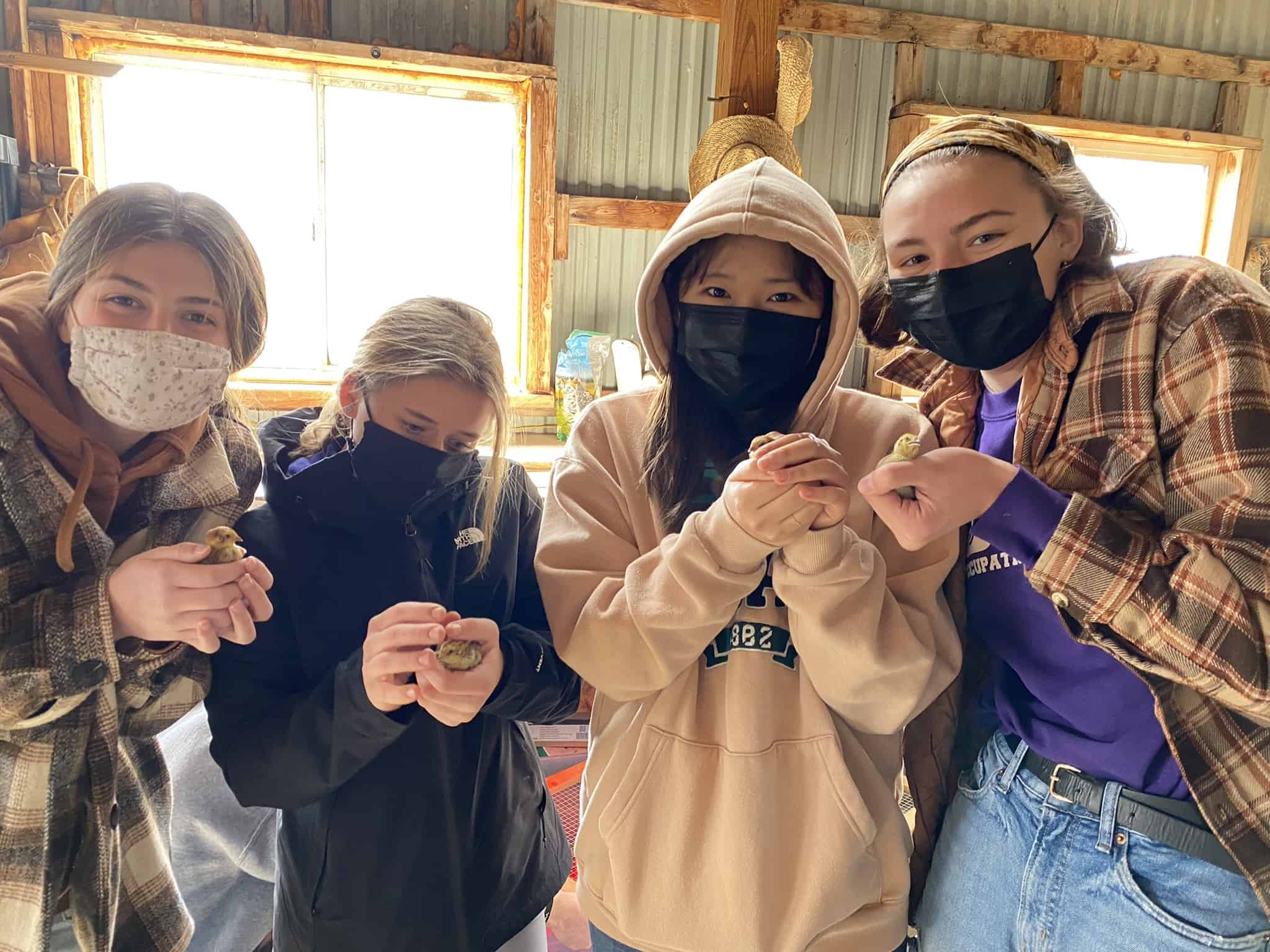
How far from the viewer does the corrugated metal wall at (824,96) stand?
205 inches

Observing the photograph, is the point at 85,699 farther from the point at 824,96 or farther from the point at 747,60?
the point at 824,96

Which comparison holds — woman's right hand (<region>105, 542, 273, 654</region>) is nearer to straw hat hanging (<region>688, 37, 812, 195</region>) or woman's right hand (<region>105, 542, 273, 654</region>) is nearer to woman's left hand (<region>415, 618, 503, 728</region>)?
woman's left hand (<region>415, 618, 503, 728</region>)

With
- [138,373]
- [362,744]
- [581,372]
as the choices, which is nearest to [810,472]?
[362,744]

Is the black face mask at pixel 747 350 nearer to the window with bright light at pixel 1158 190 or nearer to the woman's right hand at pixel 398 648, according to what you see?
the woman's right hand at pixel 398 648

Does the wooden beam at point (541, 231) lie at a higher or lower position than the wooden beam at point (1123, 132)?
lower

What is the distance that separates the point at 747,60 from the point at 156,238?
125 inches

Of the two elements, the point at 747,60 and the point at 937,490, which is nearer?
the point at 937,490

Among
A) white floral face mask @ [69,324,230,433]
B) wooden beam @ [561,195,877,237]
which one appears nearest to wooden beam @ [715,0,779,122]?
wooden beam @ [561,195,877,237]

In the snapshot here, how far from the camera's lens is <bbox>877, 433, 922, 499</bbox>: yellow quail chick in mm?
1143

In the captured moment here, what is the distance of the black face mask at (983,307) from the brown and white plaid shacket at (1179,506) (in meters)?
0.06

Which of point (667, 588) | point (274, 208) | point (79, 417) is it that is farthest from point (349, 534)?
point (274, 208)

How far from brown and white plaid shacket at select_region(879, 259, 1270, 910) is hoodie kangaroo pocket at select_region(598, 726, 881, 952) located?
1.47 feet

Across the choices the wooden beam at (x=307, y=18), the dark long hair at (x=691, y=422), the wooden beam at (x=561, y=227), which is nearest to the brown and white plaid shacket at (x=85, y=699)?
the dark long hair at (x=691, y=422)

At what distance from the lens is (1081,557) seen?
1062 millimetres
